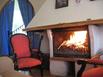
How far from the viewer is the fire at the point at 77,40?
3418mm

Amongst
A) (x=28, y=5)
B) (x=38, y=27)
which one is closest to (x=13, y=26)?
(x=28, y=5)

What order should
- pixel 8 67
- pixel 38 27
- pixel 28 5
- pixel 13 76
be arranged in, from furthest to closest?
1. pixel 28 5
2. pixel 38 27
3. pixel 8 67
4. pixel 13 76

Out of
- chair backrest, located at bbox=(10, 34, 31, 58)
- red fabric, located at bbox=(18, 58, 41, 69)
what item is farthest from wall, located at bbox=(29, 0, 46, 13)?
red fabric, located at bbox=(18, 58, 41, 69)

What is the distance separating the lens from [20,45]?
353 centimetres

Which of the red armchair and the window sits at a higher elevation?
the window

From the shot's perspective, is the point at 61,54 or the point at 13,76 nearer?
the point at 13,76

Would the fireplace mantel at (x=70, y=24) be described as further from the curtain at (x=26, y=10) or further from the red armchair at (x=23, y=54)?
the curtain at (x=26, y=10)

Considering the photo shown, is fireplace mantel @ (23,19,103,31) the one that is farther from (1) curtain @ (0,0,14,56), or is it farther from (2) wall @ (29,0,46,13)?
(1) curtain @ (0,0,14,56)

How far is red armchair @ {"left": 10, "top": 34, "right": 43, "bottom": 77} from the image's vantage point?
10.2 feet

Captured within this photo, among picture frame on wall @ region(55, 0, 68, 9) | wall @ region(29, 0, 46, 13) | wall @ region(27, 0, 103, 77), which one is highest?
wall @ region(29, 0, 46, 13)

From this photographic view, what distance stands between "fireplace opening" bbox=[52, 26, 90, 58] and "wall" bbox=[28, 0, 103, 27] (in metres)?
0.21

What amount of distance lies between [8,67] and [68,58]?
1.80 m

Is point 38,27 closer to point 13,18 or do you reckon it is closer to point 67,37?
point 67,37

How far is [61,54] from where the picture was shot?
376cm
